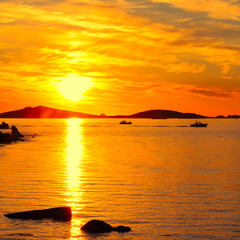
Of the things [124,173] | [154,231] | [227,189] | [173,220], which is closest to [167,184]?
[227,189]

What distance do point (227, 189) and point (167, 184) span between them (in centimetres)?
591

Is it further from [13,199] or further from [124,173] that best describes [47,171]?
[13,199]

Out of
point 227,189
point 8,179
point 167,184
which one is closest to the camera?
point 227,189

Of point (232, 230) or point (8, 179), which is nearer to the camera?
point (232, 230)

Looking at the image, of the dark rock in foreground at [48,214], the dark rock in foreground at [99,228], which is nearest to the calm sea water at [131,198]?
the dark rock in foreground at [99,228]

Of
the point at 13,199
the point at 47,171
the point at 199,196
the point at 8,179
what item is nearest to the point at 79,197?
the point at 13,199

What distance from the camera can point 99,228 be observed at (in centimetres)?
2353

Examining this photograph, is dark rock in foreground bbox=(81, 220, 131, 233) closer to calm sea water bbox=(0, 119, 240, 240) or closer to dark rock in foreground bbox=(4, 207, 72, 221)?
calm sea water bbox=(0, 119, 240, 240)

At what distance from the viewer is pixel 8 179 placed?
43.5 m

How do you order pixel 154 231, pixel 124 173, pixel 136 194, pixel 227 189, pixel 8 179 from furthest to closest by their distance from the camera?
pixel 124 173, pixel 8 179, pixel 227 189, pixel 136 194, pixel 154 231

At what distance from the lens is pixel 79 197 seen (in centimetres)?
3362

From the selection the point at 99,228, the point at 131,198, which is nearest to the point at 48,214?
the point at 99,228

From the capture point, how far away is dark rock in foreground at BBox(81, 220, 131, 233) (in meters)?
23.5

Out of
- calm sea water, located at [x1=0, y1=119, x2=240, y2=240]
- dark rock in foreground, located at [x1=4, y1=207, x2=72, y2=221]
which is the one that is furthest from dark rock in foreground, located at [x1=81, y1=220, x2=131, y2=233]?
dark rock in foreground, located at [x1=4, y1=207, x2=72, y2=221]
